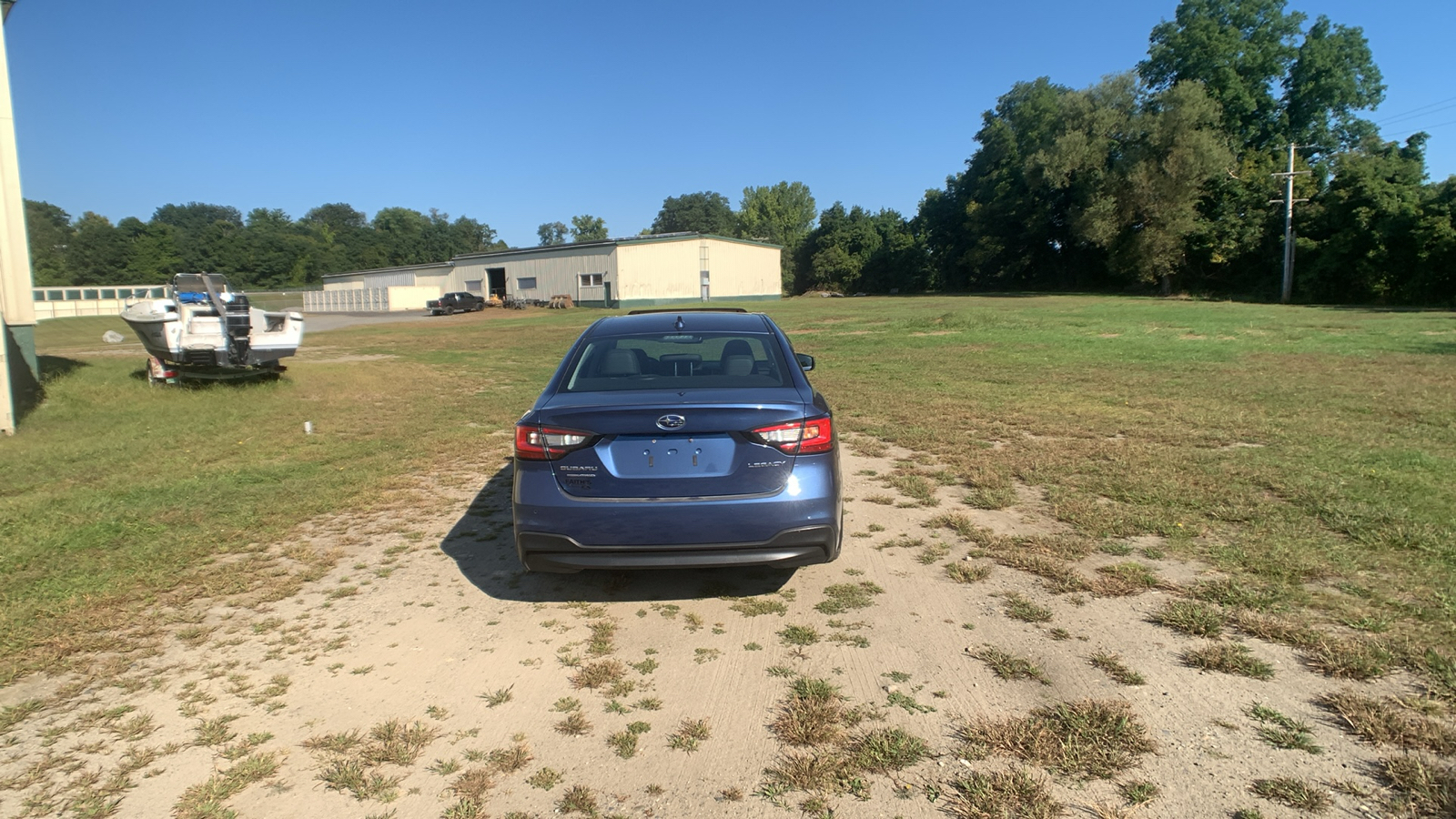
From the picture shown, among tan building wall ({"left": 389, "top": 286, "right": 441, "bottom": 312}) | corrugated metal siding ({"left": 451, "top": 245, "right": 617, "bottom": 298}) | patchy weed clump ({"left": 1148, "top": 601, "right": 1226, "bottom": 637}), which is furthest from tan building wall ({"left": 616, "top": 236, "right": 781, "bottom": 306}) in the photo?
patchy weed clump ({"left": 1148, "top": 601, "right": 1226, "bottom": 637})

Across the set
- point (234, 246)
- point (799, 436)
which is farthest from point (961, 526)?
point (234, 246)

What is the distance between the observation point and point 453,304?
53312 millimetres

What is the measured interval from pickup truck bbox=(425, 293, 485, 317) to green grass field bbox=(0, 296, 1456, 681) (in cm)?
3735

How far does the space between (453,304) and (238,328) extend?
43.3 m

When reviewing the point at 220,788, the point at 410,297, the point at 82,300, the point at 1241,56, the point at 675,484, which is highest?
the point at 1241,56

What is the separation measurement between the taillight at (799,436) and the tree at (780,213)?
12248 centimetres

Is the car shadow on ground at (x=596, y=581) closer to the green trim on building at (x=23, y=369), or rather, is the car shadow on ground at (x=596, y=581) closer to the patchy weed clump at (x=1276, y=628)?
the patchy weed clump at (x=1276, y=628)

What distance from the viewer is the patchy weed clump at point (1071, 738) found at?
9.04 ft

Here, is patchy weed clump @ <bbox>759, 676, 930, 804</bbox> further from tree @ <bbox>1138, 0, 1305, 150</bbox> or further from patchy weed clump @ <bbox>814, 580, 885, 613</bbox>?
tree @ <bbox>1138, 0, 1305, 150</bbox>

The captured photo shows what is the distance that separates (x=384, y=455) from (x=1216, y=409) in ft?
30.5

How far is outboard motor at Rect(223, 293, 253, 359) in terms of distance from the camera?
38.7 feet

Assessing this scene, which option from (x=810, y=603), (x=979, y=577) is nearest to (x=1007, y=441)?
(x=979, y=577)

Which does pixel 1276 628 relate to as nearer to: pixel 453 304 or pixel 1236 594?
pixel 1236 594

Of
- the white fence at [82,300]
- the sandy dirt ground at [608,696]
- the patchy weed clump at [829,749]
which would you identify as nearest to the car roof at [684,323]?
the sandy dirt ground at [608,696]
